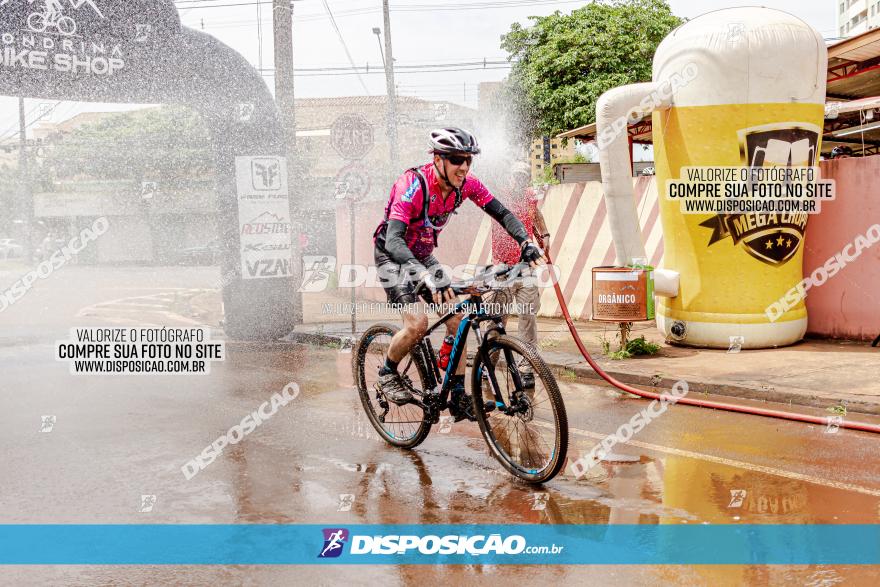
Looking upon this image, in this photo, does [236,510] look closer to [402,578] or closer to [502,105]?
[402,578]

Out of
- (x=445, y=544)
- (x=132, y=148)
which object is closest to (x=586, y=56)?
(x=445, y=544)

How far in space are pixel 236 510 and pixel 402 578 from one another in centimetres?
142

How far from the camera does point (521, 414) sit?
17.6ft

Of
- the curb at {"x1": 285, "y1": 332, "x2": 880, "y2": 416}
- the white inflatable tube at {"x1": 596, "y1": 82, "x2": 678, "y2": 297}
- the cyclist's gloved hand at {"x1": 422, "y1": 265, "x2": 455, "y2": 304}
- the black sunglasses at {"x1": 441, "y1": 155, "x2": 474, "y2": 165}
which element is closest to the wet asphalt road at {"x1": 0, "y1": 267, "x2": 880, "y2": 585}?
the curb at {"x1": 285, "y1": 332, "x2": 880, "y2": 416}

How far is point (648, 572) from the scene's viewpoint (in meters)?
4.02

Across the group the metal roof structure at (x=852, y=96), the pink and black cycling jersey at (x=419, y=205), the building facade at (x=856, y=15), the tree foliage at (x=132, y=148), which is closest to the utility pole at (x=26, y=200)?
the tree foliage at (x=132, y=148)

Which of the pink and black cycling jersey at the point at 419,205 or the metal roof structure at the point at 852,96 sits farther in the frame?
the metal roof structure at the point at 852,96

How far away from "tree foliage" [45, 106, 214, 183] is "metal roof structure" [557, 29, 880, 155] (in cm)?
3351

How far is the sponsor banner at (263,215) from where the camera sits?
13.2m

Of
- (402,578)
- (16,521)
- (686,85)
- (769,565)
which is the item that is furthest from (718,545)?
(686,85)

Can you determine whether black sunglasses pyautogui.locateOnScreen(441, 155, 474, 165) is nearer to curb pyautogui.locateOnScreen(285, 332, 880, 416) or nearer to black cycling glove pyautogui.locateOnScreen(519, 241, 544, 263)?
black cycling glove pyautogui.locateOnScreen(519, 241, 544, 263)

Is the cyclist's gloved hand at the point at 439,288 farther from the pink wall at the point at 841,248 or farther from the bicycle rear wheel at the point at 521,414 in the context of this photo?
the pink wall at the point at 841,248

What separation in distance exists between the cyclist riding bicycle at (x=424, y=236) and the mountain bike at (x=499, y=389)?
3.3 inches

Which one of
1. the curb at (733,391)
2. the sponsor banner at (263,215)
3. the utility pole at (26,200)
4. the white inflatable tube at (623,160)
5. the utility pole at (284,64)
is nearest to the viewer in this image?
the curb at (733,391)
